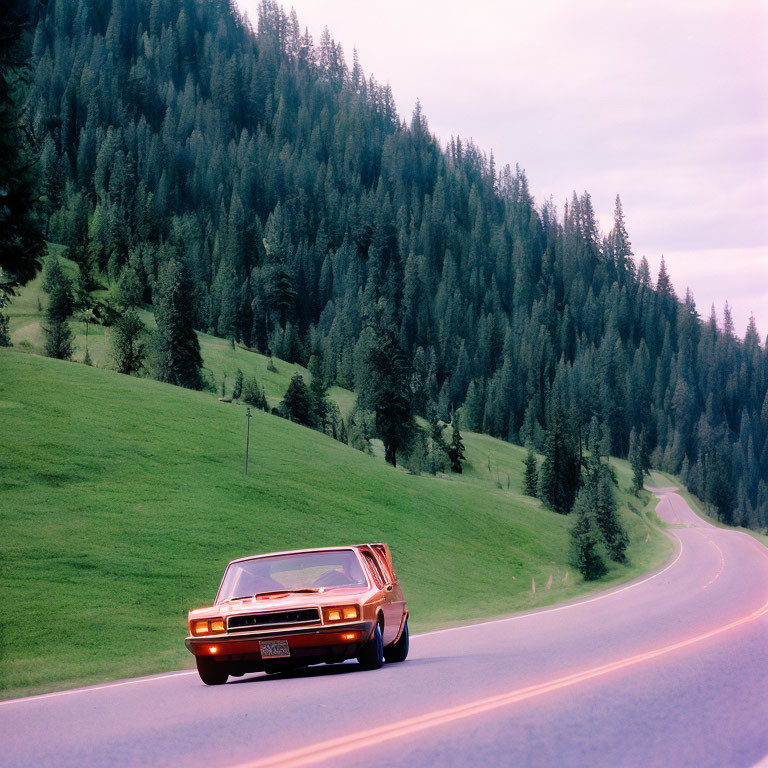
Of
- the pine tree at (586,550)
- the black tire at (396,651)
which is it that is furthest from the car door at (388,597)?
the pine tree at (586,550)

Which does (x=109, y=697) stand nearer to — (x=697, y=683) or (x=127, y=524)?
(x=697, y=683)

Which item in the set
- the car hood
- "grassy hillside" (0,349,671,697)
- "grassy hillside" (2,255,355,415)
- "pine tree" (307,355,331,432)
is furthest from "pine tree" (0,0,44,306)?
"grassy hillside" (2,255,355,415)

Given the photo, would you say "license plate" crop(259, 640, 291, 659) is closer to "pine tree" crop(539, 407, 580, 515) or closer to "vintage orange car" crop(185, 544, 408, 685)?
→ "vintage orange car" crop(185, 544, 408, 685)

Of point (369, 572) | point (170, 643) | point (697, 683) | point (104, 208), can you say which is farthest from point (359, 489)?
point (104, 208)

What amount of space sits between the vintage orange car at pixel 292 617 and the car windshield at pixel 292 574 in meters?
0.01

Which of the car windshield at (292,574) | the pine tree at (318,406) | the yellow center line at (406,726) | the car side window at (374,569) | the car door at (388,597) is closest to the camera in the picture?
the yellow center line at (406,726)

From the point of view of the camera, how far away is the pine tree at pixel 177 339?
294 ft

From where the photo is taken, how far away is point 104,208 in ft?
560

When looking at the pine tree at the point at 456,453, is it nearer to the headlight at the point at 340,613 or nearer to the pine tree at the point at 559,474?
the pine tree at the point at 559,474

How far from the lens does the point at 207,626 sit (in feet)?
35.4

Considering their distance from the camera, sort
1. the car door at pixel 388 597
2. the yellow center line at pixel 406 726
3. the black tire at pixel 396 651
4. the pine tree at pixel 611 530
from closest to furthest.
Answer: the yellow center line at pixel 406 726
the car door at pixel 388 597
the black tire at pixel 396 651
the pine tree at pixel 611 530

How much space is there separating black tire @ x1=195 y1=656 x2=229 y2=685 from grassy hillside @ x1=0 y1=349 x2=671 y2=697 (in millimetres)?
4653

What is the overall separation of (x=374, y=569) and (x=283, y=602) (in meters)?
2.34

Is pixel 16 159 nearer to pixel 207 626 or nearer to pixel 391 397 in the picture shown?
pixel 207 626
